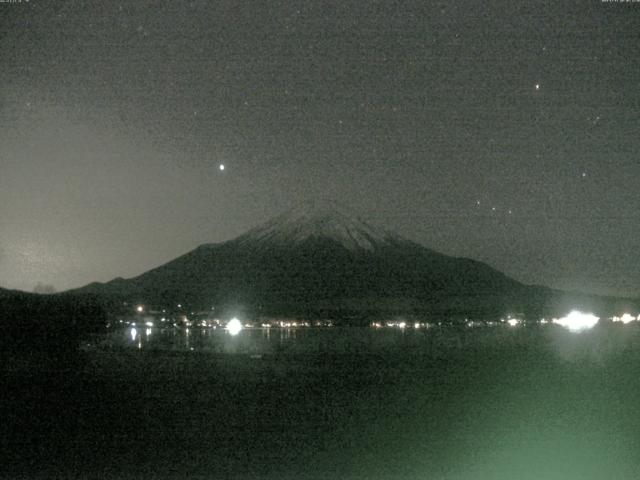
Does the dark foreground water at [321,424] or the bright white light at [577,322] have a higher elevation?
the bright white light at [577,322]

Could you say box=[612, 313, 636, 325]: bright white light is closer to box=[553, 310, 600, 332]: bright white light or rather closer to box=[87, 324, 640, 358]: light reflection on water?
box=[553, 310, 600, 332]: bright white light

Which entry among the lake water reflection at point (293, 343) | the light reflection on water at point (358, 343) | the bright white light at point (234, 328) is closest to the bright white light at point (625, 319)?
the bright white light at point (234, 328)

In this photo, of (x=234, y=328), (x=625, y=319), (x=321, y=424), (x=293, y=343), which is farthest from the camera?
(x=625, y=319)

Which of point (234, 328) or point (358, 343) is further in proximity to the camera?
point (234, 328)

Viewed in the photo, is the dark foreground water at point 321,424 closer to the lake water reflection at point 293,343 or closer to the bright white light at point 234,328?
the lake water reflection at point 293,343

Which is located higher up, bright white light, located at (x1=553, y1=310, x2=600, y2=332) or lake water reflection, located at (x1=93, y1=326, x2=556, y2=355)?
bright white light, located at (x1=553, y1=310, x2=600, y2=332)

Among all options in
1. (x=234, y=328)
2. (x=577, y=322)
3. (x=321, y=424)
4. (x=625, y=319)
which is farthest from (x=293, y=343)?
(x=625, y=319)

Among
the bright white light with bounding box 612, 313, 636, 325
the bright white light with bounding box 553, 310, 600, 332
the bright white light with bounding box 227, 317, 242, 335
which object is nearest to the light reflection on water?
the bright white light with bounding box 227, 317, 242, 335

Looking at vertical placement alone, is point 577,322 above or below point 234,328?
below

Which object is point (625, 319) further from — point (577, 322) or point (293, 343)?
point (293, 343)
